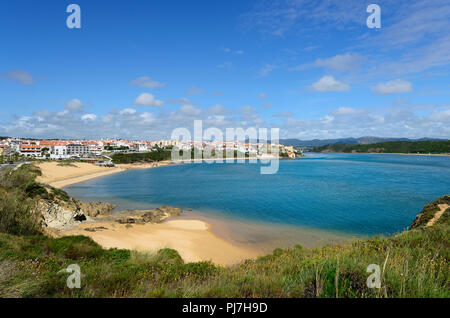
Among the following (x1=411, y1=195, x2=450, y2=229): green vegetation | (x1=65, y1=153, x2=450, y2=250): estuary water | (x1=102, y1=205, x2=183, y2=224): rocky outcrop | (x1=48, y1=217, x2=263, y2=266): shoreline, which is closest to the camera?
(x1=48, y1=217, x2=263, y2=266): shoreline

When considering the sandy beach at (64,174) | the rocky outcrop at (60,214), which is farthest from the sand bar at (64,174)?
the rocky outcrop at (60,214)

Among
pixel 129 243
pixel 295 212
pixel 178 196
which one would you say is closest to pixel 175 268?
pixel 129 243

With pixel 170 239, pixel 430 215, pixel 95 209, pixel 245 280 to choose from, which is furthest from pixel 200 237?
pixel 430 215

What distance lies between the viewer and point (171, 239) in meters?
14.8

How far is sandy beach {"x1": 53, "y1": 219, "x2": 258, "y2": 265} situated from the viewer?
1240 cm

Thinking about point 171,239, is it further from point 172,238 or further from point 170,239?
point 172,238

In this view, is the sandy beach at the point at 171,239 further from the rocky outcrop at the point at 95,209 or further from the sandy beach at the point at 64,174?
the sandy beach at the point at 64,174

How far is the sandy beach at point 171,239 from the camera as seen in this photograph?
1240cm

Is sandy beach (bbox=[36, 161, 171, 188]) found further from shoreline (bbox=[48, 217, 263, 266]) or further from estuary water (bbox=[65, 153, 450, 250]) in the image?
shoreline (bbox=[48, 217, 263, 266])

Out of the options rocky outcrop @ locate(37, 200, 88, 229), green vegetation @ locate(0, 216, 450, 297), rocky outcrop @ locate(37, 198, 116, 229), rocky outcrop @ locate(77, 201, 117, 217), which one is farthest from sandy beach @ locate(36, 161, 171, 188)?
green vegetation @ locate(0, 216, 450, 297)

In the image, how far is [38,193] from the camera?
52.0 feet

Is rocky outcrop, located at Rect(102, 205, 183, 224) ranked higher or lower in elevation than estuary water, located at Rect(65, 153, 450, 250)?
higher

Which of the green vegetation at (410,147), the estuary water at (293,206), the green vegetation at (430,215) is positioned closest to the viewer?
the green vegetation at (430,215)
